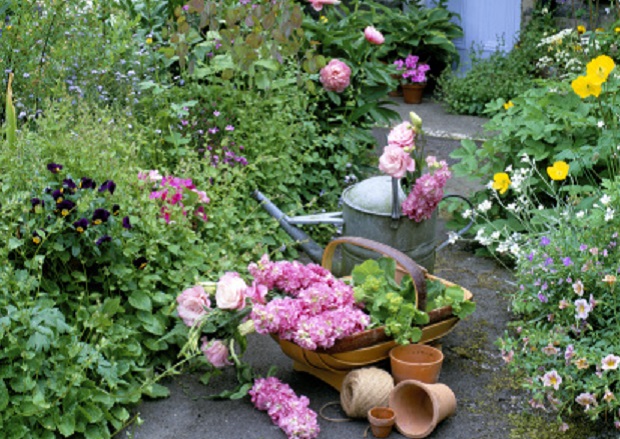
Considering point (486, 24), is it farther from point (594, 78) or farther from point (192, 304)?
point (192, 304)

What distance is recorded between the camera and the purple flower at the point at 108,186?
126 inches

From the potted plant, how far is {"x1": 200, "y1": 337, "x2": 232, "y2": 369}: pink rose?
5.18 meters

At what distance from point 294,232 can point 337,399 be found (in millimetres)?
905

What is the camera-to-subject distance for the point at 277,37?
14.6ft

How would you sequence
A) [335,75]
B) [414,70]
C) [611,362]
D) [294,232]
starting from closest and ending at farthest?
[611,362] < [294,232] < [335,75] < [414,70]

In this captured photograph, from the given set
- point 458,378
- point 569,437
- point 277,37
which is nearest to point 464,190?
point 277,37

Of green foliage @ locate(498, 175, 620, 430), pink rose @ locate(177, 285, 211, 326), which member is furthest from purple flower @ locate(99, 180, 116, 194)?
green foliage @ locate(498, 175, 620, 430)

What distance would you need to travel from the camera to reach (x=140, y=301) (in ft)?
10.7

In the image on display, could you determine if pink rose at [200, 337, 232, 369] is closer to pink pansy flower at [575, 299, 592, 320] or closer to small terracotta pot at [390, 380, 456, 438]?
small terracotta pot at [390, 380, 456, 438]

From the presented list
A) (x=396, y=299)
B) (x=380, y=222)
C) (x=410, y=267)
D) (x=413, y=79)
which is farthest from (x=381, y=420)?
(x=413, y=79)

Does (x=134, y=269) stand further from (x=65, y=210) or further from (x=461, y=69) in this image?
(x=461, y=69)

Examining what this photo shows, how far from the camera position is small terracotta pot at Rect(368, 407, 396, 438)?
9.78 ft

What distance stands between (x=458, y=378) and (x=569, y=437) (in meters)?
0.52

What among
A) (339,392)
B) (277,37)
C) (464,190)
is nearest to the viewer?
(339,392)
